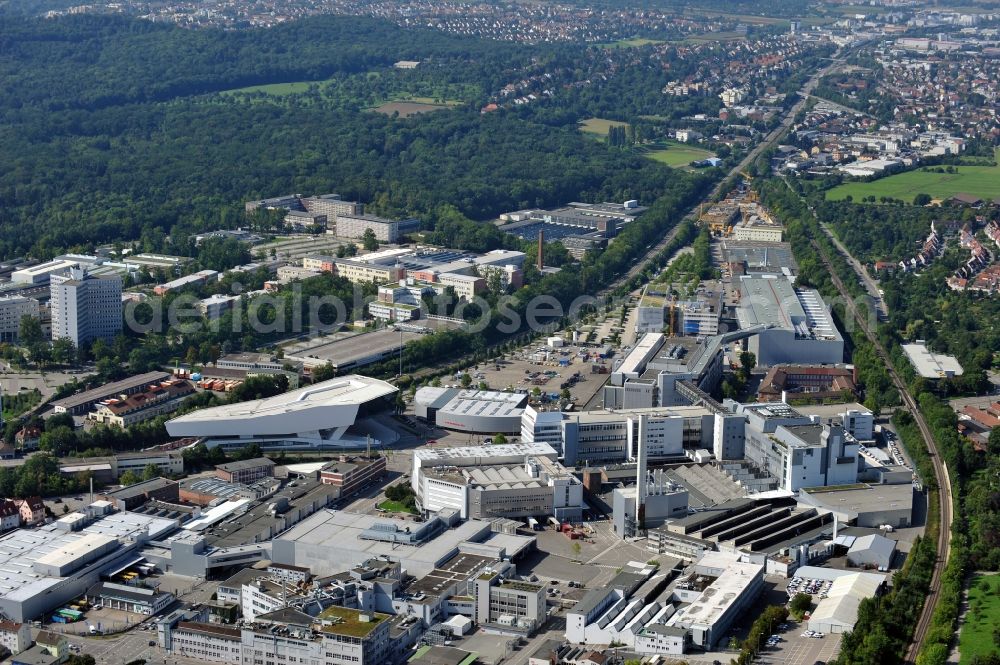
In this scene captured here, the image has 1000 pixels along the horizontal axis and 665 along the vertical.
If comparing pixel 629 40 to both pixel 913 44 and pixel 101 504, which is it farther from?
pixel 101 504

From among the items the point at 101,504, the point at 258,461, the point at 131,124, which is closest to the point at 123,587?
the point at 101,504

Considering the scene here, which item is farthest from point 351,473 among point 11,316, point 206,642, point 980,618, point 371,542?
point 11,316

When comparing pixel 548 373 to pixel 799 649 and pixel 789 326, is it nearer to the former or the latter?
pixel 789 326

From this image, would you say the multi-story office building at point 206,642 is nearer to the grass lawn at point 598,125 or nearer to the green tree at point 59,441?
the green tree at point 59,441

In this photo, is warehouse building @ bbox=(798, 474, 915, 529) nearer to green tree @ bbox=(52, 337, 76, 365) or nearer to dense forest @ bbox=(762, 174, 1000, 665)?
dense forest @ bbox=(762, 174, 1000, 665)

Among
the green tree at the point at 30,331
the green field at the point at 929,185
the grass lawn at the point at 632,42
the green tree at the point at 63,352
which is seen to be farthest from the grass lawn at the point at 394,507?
the grass lawn at the point at 632,42

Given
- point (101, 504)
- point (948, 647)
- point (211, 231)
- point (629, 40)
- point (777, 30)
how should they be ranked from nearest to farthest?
1. point (948, 647)
2. point (101, 504)
3. point (211, 231)
4. point (629, 40)
5. point (777, 30)
